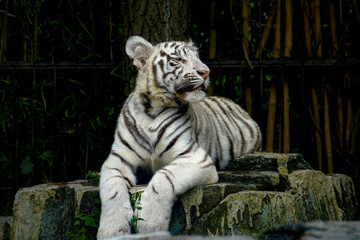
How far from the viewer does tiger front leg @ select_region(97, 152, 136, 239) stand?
2.46 metres

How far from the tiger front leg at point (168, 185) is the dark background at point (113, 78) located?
4.22ft

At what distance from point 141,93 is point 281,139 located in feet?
5.19

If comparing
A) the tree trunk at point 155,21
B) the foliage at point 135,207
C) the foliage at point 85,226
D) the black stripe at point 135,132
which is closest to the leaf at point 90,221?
the foliage at point 85,226

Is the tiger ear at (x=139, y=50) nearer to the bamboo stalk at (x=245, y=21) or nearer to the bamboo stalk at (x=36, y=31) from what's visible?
the bamboo stalk at (x=245, y=21)

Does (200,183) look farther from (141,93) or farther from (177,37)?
(177,37)

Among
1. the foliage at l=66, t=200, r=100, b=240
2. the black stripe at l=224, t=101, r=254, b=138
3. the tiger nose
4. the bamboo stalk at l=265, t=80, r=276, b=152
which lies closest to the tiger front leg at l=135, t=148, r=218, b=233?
the foliage at l=66, t=200, r=100, b=240

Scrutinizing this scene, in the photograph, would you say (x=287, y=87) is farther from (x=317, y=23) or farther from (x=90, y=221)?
(x=90, y=221)

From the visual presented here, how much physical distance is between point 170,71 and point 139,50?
26 centimetres

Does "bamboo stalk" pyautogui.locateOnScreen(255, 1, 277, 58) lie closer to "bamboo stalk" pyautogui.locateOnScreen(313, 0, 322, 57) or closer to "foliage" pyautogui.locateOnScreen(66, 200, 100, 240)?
"bamboo stalk" pyautogui.locateOnScreen(313, 0, 322, 57)

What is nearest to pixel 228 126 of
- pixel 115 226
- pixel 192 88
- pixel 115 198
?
pixel 192 88

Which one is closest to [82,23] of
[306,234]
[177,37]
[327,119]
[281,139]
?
[177,37]

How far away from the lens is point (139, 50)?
3.17 m

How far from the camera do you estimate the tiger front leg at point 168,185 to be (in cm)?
250

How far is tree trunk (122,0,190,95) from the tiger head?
25.8 inches
